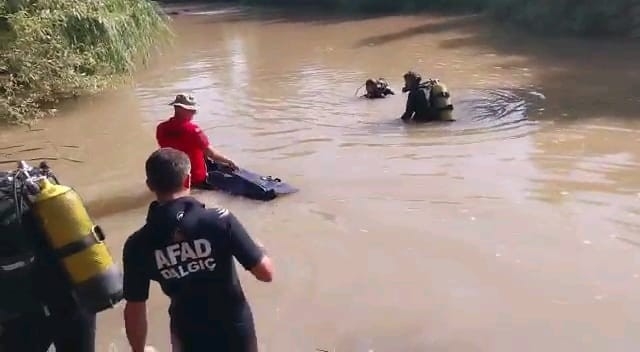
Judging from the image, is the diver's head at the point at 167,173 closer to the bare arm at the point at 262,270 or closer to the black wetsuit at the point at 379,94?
Answer: the bare arm at the point at 262,270

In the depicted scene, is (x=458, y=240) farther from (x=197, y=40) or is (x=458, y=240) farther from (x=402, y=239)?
(x=197, y=40)

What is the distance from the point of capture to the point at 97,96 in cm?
1689

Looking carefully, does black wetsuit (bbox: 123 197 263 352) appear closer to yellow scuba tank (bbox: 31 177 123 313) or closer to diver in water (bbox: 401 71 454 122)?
yellow scuba tank (bbox: 31 177 123 313)

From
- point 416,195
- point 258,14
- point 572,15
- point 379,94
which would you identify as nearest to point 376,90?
point 379,94

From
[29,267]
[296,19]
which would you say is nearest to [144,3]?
[29,267]

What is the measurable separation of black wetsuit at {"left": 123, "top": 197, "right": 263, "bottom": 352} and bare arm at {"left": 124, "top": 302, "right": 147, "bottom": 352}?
5 cm

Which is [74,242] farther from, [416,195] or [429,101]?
[429,101]

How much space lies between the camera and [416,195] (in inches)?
360

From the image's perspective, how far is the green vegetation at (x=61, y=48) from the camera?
43.8 feet

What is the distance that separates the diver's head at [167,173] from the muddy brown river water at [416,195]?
2642 millimetres

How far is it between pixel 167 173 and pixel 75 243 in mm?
485

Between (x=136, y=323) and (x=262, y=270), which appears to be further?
(x=136, y=323)

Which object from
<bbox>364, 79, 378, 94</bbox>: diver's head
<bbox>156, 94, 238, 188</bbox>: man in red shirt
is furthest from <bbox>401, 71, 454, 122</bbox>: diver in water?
<bbox>156, 94, 238, 188</bbox>: man in red shirt

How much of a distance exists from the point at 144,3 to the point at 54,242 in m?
14.7
